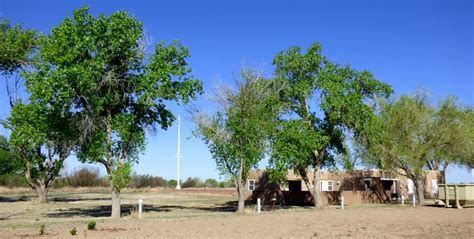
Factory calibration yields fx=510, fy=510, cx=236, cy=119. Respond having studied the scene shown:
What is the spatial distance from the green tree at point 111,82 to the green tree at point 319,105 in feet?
28.6

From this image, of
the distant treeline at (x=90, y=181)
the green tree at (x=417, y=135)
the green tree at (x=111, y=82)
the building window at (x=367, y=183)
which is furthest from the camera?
the distant treeline at (x=90, y=181)

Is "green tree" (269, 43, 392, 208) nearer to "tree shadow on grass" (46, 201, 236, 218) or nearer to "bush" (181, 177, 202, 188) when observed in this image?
"tree shadow on grass" (46, 201, 236, 218)

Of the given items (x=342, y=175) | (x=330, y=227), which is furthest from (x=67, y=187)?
(x=330, y=227)

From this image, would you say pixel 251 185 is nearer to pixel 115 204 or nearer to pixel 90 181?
pixel 115 204

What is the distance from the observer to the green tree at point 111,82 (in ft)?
87.5

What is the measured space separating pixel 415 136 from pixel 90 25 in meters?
27.7

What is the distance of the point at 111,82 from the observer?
91.5 feet

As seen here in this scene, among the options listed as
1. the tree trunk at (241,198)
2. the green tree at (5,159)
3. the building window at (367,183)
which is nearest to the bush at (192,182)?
the green tree at (5,159)

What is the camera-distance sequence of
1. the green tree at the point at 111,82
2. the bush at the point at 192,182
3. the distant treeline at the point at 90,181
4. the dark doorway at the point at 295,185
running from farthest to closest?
the bush at the point at 192,182 < the distant treeline at the point at 90,181 < the dark doorway at the point at 295,185 < the green tree at the point at 111,82

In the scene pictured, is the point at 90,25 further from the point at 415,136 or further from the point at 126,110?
the point at 415,136

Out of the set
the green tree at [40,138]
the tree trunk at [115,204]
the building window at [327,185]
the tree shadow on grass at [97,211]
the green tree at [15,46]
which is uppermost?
the green tree at [15,46]

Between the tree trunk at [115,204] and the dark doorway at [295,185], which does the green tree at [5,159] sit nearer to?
the dark doorway at [295,185]

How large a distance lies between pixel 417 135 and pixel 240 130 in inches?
687

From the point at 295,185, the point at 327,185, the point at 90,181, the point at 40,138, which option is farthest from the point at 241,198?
the point at 90,181
